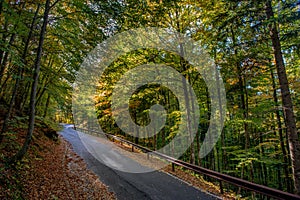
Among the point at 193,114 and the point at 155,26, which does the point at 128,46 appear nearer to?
the point at 155,26

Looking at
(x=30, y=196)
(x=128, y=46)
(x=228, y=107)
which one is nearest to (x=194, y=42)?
(x=128, y=46)

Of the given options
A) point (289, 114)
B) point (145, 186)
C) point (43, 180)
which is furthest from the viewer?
point (145, 186)

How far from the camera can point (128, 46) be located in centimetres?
988

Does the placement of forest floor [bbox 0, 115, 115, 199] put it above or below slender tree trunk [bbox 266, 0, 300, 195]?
below

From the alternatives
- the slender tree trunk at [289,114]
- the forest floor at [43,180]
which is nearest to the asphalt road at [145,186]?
the forest floor at [43,180]

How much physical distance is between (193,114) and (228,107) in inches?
116

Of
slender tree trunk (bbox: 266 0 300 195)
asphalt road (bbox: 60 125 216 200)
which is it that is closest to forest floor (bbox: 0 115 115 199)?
asphalt road (bbox: 60 125 216 200)

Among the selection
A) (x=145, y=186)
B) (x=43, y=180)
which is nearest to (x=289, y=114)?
(x=145, y=186)

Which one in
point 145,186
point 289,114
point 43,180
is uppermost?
point 289,114

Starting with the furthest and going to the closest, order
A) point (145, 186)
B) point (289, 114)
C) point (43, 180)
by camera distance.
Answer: point (145, 186) < point (289, 114) < point (43, 180)

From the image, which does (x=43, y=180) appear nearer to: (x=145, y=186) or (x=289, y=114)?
(x=145, y=186)

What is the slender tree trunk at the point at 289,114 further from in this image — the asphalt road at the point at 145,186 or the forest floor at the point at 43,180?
the forest floor at the point at 43,180

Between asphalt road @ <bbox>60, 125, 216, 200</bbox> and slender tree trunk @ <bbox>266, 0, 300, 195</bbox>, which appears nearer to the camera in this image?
asphalt road @ <bbox>60, 125, 216, 200</bbox>

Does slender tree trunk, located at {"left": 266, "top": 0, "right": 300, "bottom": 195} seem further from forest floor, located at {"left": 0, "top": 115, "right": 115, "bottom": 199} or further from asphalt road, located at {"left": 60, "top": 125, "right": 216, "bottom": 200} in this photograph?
forest floor, located at {"left": 0, "top": 115, "right": 115, "bottom": 199}
